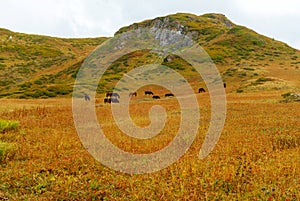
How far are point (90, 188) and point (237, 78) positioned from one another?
184 ft

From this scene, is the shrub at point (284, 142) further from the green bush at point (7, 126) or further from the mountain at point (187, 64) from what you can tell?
the mountain at point (187, 64)

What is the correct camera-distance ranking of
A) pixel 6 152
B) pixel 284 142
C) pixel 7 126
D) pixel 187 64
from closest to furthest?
1. pixel 6 152
2. pixel 284 142
3. pixel 7 126
4. pixel 187 64

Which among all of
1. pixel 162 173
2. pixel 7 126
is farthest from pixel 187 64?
pixel 162 173

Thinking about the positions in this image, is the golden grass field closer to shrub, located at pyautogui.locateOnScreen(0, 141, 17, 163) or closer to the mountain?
shrub, located at pyautogui.locateOnScreen(0, 141, 17, 163)

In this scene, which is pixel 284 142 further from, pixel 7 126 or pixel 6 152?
pixel 7 126

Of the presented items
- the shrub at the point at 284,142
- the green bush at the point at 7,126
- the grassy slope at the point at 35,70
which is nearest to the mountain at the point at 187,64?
the grassy slope at the point at 35,70

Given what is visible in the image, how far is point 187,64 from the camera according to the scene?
7869cm

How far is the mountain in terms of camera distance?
181 feet

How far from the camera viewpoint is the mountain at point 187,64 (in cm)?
5509

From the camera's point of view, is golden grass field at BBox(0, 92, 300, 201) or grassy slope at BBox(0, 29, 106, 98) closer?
golden grass field at BBox(0, 92, 300, 201)

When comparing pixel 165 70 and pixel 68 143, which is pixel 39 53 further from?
pixel 68 143

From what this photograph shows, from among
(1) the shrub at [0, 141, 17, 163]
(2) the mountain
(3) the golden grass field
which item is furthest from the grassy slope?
(3) the golden grass field

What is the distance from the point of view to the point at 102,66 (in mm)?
88875

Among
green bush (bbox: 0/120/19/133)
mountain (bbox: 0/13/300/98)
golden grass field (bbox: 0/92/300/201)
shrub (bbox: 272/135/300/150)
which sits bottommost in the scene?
golden grass field (bbox: 0/92/300/201)
